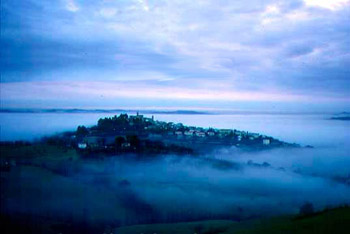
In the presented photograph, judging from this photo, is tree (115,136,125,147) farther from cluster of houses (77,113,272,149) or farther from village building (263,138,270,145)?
village building (263,138,270,145)

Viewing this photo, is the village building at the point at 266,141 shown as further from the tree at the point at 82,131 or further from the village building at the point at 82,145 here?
the tree at the point at 82,131

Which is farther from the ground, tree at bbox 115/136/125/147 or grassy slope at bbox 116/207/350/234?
tree at bbox 115/136/125/147

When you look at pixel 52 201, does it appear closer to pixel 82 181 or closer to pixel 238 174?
pixel 82 181

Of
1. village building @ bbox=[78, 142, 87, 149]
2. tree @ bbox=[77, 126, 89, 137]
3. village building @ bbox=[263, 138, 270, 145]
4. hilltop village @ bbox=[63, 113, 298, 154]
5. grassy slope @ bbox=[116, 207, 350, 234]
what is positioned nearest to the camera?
grassy slope @ bbox=[116, 207, 350, 234]

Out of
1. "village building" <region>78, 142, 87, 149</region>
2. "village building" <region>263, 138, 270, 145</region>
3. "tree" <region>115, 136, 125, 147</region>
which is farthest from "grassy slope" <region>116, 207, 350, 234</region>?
"village building" <region>263, 138, 270, 145</region>

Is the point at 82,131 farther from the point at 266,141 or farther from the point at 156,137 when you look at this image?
the point at 266,141

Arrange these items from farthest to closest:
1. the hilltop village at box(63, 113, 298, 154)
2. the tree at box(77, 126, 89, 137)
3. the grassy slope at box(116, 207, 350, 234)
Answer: the hilltop village at box(63, 113, 298, 154) < the tree at box(77, 126, 89, 137) < the grassy slope at box(116, 207, 350, 234)

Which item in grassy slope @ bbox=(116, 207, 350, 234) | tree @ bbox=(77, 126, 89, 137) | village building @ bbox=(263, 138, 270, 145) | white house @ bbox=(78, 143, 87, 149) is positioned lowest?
grassy slope @ bbox=(116, 207, 350, 234)
